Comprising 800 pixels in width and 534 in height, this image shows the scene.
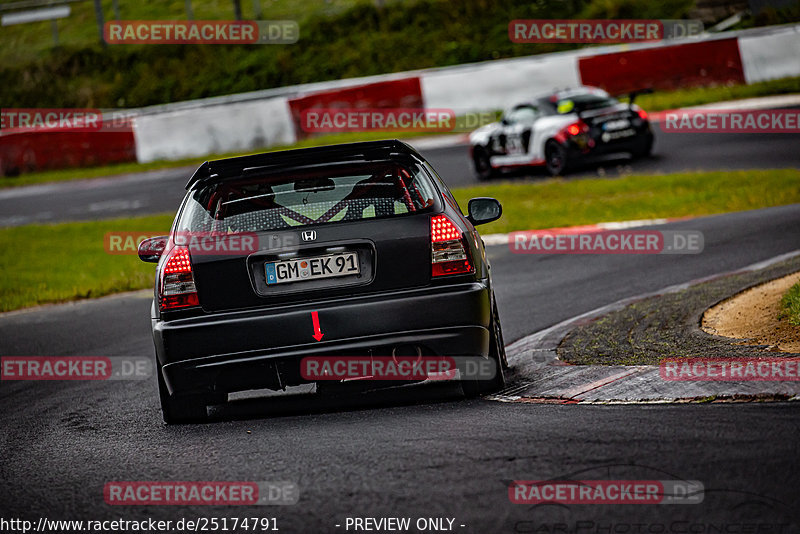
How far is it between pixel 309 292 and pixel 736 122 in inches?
653

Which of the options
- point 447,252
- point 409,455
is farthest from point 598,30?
point 409,455

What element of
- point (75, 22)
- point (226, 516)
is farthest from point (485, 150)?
point (75, 22)

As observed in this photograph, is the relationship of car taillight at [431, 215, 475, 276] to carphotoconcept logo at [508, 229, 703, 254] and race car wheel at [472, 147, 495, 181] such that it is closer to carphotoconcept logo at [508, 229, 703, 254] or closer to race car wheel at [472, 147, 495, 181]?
carphotoconcept logo at [508, 229, 703, 254]

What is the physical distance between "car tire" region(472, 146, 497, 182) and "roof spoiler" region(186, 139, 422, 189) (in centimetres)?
1400

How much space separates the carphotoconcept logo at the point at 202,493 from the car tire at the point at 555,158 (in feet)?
48.0

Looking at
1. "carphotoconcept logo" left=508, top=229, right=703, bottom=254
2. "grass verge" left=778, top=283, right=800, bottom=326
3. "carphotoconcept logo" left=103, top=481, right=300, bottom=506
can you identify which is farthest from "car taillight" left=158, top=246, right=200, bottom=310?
"carphotoconcept logo" left=508, top=229, right=703, bottom=254

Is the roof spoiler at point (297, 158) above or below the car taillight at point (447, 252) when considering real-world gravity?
above

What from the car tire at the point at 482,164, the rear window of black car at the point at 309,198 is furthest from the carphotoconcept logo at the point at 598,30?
the rear window of black car at the point at 309,198

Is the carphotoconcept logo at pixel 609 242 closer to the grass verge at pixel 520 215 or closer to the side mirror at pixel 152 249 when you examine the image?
the grass verge at pixel 520 215

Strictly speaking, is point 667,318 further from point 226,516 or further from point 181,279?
point 226,516

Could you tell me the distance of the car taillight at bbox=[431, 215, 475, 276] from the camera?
6.04 meters

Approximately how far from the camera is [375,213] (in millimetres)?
6137

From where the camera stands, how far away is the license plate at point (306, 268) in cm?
595

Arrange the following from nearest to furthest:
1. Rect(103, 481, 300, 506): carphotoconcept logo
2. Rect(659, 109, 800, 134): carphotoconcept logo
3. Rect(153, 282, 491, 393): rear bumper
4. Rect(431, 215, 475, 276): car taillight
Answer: Rect(103, 481, 300, 506): carphotoconcept logo, Rect(153, 282, 491, 393): rear bumper, Rect(431, 215, 475, 276): car taillight, Rect(659, 109, 800, 134): carphotoconcept logo
